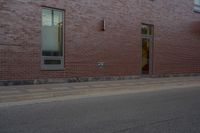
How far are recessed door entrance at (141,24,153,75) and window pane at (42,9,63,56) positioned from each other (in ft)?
18.5

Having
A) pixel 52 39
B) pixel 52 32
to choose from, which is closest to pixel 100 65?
pixel 52 39

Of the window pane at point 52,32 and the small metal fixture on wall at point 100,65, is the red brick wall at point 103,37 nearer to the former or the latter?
the small metal fixture on wall at point 100,65

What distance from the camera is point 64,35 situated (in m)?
15.1

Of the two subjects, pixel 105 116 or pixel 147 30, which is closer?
pixel 105 116

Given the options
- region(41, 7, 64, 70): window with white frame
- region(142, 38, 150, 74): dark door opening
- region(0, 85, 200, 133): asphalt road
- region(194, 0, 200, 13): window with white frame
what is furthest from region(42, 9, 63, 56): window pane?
region(194, 0, 200, 13): window with white frame

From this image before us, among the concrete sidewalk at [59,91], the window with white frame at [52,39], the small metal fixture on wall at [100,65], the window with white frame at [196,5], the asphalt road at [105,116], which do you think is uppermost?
the window with white frame at [196,5]

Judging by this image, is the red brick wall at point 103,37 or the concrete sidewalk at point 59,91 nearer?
the concrete sidewalk at point 59,91

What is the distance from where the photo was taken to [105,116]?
Result: 26.9 ft

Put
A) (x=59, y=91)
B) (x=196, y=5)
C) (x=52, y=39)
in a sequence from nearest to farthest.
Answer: (x=59, y=91), (x=52, y=39), (x=196, y=5)

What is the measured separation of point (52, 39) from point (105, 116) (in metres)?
7.42

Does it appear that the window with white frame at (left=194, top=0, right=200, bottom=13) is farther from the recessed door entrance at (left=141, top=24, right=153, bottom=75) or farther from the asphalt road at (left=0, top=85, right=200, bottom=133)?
the asphalt road at (left=0, top=85, right=200, bottom=133)

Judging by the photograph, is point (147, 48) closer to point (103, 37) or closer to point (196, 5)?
point (103, 37)

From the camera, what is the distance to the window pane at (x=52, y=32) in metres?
14.6

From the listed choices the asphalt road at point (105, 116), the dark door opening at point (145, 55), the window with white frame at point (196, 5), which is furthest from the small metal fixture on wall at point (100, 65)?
the window with white frame at point (196, 5)
